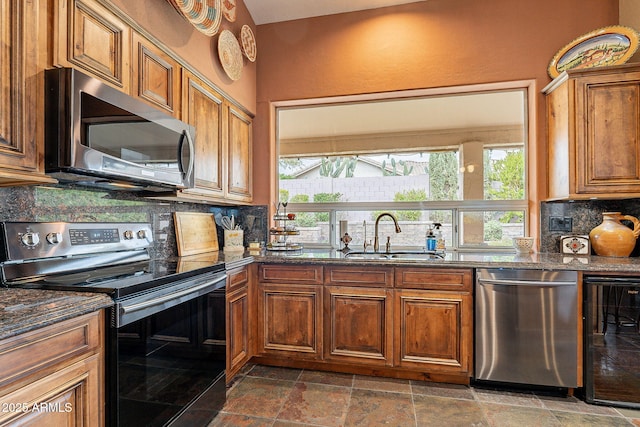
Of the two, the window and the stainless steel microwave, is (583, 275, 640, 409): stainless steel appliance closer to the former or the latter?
the window

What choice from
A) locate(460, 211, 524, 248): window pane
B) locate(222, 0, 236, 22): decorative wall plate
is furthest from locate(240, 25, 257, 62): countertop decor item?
locate(460, 211, 524, 248): window pane

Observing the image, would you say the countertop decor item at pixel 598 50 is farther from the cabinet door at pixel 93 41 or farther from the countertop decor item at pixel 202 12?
the cabinet door at pixel 93 41

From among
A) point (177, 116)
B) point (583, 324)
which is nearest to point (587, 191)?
point (583, 324)

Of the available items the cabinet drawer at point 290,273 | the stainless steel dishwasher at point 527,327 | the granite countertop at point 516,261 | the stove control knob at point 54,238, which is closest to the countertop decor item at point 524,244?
the granite countertop at point 516,261

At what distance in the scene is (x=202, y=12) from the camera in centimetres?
210

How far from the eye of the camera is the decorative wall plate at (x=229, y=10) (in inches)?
98.7

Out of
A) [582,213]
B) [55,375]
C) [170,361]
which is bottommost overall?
[170,361]

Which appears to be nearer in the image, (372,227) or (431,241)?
(431,241)

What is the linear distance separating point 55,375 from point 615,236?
3.21m

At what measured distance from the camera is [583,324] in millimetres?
2025

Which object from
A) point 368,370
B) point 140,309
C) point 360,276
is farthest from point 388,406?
point 140,309

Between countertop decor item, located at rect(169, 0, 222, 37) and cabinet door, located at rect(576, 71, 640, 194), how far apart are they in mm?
2556

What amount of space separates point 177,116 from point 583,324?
2.83 meters

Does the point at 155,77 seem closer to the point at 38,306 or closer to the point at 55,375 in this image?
the point at 38,306
